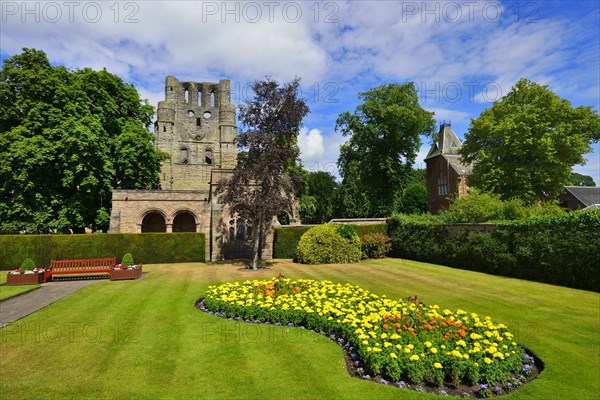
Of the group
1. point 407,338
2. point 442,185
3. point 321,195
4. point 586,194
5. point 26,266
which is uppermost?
point 442,185

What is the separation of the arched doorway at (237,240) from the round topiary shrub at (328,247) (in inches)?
185

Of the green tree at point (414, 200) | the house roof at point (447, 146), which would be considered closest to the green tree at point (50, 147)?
the house roof at point (447, 146)

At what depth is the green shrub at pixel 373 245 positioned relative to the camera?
22953 mm

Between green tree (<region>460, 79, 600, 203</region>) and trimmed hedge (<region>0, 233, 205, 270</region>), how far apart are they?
22.1 meters

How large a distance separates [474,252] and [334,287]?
954cm

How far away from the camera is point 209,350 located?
679 centimetres

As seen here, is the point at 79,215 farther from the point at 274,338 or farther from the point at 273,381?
the point at 273,381

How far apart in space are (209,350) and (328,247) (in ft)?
48.9

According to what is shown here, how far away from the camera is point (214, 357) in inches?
254

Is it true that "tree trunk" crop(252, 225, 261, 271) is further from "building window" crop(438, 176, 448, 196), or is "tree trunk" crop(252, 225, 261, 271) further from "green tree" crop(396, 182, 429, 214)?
"green tree" crop(396, 182, 429, 214)

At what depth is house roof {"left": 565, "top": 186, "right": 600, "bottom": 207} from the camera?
42.0 m

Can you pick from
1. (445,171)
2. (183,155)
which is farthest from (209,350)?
(183,155)

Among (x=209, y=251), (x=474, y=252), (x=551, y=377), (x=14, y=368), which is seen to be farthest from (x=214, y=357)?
(x=209, y=251)

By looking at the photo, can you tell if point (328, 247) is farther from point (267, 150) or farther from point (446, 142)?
point (446, 142)
